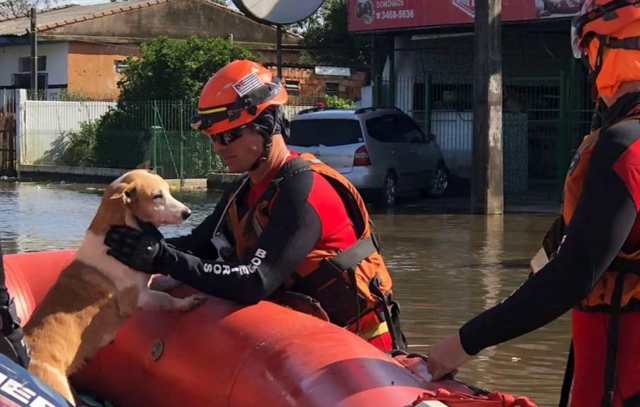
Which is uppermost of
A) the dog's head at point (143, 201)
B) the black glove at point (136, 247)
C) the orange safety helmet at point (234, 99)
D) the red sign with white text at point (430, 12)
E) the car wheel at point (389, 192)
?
the red sign with white text at point (430, 12)

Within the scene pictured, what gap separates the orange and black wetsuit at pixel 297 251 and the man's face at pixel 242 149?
116 millimetres

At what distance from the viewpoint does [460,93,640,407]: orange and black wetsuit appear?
276 centimetres

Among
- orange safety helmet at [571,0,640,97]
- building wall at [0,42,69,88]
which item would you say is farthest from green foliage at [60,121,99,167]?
orange safety helmet at [571,0,640,97]

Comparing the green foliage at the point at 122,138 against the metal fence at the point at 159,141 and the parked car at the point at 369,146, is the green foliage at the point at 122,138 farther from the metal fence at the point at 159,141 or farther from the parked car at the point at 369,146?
the parked car at the point at 369,146

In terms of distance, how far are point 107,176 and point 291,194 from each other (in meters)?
26.6

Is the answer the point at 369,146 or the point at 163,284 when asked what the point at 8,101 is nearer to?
the point at 369,146

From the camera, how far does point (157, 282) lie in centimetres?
530

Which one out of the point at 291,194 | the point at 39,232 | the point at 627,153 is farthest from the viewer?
the point at 39,232

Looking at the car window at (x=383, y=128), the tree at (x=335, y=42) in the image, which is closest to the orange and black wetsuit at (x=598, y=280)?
the car window at (x=383, y=128)

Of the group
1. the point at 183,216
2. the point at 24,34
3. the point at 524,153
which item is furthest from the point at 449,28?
the point at 24,34

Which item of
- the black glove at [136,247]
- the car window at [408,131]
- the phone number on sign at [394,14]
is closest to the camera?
the black glove at [136,247]

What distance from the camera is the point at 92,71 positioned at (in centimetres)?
4497

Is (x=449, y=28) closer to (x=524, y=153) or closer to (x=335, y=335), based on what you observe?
(x=524, y=153)

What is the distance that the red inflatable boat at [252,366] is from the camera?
338cm
